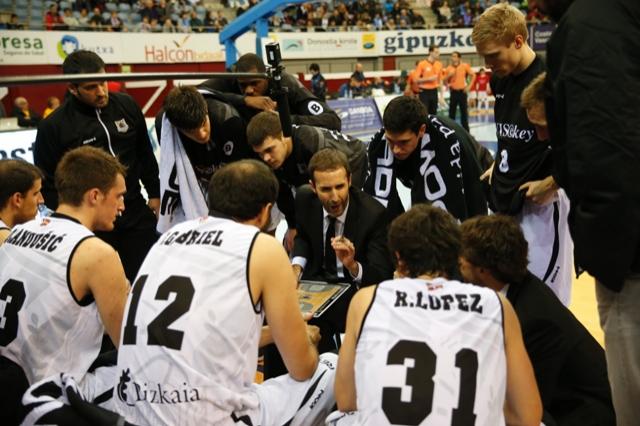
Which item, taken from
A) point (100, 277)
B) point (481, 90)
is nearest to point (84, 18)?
point (481, 90)

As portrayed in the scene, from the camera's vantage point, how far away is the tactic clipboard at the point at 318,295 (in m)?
2.98

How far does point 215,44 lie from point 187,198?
58.5 ft

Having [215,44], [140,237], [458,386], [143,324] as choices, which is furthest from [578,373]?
[215,44]

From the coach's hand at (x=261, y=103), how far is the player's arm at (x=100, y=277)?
2.21 meters

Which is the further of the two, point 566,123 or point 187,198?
point 187,198

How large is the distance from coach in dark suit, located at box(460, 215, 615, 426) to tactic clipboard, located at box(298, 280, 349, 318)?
74cm

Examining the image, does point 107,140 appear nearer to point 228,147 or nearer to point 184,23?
point 228,147

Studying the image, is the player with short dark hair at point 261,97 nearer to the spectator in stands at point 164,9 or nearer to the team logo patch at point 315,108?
the team logo patch at point 315,108

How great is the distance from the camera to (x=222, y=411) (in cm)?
224

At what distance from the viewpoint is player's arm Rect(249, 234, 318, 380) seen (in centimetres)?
227

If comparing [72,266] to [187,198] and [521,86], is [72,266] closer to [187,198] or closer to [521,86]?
[187,198]

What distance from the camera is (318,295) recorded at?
10.3ft

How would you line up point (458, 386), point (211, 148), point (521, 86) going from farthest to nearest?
point (211, 148) → point (521, 86) → point (458, 386)

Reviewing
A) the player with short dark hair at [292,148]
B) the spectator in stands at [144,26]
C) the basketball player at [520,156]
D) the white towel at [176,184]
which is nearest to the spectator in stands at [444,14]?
the spectator in stands at [144,26]
